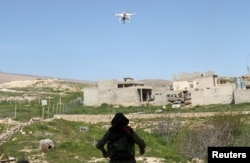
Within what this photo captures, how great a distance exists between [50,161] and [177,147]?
995 centimetres

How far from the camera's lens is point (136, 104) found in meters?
49.3

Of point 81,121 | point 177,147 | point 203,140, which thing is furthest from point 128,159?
point 81,121

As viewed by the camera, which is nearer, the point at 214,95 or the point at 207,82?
the point at 214,95

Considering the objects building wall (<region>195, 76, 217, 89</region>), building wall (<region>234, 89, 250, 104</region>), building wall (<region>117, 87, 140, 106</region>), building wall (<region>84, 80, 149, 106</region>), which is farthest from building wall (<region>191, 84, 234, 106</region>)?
building wall (<region>84, 80, 149, 106</region>)

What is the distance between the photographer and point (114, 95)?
167ft

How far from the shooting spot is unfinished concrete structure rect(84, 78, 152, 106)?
49.9 meters

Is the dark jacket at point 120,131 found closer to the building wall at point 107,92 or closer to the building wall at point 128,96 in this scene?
the building wall at point 128,96

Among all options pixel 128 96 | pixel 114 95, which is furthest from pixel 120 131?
pixel 114 95

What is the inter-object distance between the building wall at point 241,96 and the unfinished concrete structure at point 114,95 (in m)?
10.5

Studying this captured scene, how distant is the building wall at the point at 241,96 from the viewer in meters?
44.7

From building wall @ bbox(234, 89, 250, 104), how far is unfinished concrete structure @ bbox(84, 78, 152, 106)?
10519 millimetres

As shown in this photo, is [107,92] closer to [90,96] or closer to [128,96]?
[90,96]

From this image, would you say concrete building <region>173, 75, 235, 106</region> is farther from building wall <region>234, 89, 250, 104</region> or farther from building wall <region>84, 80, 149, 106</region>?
building wall <region>84, 80, 149, 106</region>

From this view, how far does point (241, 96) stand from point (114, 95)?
14246 millimetres
